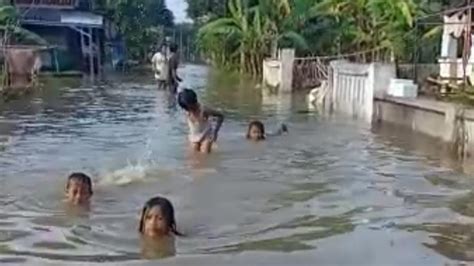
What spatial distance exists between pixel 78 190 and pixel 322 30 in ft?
86.6

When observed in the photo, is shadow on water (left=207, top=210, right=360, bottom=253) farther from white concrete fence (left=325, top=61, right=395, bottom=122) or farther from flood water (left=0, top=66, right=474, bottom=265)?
white concrete fence (left=325, top=61, right=395, bottom=122)

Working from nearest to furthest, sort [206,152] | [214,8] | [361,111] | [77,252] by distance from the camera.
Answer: [77,252] → [206,152] → [361,111] → [214,8]

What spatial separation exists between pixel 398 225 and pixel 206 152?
5594 mm

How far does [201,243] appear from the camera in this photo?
8641 millimetres

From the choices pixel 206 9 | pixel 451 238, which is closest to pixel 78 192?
pixel 451 238

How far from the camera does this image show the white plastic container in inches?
739

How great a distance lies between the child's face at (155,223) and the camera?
8.40 metres

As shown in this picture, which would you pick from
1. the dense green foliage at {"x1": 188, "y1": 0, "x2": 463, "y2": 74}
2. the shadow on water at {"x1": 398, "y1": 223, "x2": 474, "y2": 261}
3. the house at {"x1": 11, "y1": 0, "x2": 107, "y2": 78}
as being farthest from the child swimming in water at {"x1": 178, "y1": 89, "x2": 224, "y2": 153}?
the house at {"x1": 11, "y1": 0, "x2": 107, "y2": 78}

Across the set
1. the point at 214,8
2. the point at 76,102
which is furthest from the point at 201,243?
the point at 214,8

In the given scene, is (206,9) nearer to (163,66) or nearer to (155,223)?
(163,66)

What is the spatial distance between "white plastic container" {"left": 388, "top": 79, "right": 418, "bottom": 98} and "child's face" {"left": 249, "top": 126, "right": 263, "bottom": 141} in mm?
3844

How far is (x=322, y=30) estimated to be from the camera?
3578 cm

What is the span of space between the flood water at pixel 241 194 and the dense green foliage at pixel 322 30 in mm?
9189

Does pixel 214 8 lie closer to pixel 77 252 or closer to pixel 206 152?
pixel 206 152
